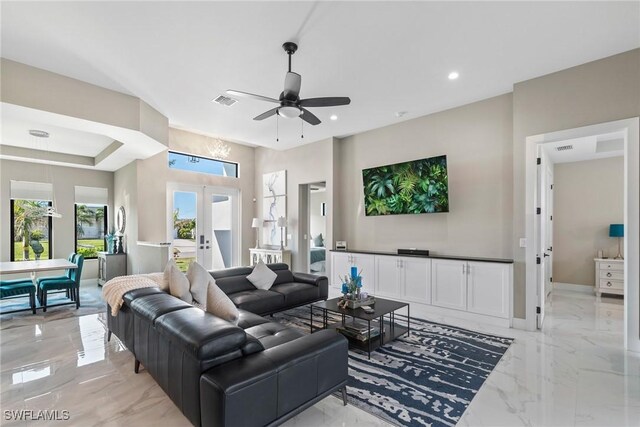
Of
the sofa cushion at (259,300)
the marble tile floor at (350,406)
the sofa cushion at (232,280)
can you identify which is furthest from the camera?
the sofa cushion at (232,280)

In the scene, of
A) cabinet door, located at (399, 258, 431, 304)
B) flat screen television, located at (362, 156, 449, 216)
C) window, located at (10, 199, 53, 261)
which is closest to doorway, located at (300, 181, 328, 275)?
flat screen television, located at (362, 156, 449, 216)

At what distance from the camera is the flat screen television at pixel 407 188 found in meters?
4.81

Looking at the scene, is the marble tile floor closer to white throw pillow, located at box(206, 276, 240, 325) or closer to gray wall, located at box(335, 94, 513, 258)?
white throw pillow, located at box(206, 276, 240, 325)

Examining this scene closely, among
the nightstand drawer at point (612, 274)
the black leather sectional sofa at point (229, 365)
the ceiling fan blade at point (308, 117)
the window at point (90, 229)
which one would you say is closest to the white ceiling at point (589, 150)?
the nightstand drawer at point (612, 274)

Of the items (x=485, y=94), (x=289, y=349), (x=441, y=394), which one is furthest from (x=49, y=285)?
(x=485, y=94)

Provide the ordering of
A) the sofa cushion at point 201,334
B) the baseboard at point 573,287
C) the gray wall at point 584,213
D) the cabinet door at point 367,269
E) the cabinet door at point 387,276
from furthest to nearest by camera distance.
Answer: the baseboard at point 573,287
the gray wall at point 584,213
the cabinet door at point 367,269
the cabinet door at point 387,276
the sofa cushion at point 201,334

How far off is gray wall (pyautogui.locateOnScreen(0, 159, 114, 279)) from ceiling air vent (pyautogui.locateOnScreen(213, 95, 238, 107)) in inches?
196

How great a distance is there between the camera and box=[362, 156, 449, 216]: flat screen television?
4812 millimetres

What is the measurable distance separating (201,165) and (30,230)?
13.0 feet

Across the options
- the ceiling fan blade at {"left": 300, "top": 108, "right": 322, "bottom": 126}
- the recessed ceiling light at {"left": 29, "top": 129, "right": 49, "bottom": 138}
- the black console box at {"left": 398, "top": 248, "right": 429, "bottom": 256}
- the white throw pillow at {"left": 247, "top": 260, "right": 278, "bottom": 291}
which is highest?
the recessed ceiling light at {"left": 29, "top": 129, "right": 49, "bottom": 138}

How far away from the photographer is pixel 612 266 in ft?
17.5

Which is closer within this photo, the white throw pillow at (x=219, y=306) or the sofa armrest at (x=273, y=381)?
the sofa armrest at (x=273, y=381)

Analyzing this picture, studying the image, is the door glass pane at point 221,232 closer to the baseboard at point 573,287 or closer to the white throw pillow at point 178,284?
the white throw pillow at point 178,284

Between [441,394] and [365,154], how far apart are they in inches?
181
